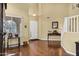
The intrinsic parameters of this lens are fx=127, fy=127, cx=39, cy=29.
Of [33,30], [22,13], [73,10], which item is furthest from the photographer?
[33,30]

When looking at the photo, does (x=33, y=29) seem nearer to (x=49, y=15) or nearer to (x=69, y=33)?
(x=49, y=15)

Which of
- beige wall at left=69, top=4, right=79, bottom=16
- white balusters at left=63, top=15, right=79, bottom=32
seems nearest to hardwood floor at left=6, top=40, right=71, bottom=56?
white balusters at left=63, top=15, right=79, bottom=32

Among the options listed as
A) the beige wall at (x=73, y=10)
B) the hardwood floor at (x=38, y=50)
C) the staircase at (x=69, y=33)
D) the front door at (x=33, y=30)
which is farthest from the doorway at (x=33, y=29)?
the beige wall at (x=73, y=10)

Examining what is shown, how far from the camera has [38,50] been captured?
2219 millimetres

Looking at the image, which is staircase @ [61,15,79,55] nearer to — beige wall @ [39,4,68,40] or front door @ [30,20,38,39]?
beige wall @ [39,4,68,40]

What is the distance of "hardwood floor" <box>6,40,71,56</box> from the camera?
2.12m

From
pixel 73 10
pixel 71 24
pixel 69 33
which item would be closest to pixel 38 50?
pixel 69 33

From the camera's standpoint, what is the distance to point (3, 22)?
2076 millimetres

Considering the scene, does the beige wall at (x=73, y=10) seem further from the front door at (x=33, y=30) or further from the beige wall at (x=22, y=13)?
the beige wall at (x=22, y=13)

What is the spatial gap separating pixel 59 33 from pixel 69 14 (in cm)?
40

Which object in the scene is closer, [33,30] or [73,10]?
[73,10]

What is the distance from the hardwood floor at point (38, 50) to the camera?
212 centimetres

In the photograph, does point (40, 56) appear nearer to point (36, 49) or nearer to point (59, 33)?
point (36, 49)

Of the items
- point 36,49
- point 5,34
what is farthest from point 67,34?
point 5,34
